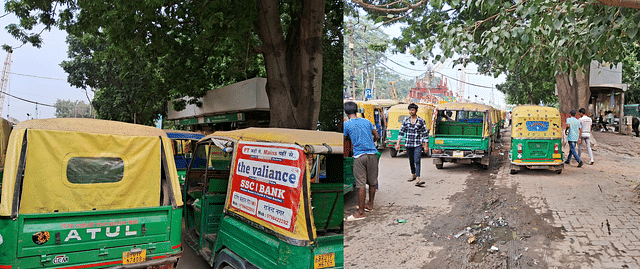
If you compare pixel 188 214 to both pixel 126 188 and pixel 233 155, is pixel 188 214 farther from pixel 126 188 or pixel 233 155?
pixel 233 155

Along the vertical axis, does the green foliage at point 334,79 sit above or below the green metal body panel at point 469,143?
above

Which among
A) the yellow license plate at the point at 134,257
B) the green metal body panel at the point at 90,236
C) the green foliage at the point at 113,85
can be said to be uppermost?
the green foliage at the point at 113,85

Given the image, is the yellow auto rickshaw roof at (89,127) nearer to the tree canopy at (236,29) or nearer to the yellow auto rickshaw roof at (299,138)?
the yellow auto rickshaw roof at (299,138)

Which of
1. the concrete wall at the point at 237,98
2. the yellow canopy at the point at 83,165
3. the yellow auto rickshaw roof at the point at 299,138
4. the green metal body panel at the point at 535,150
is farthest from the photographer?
the concrete wall at the point at 237,98

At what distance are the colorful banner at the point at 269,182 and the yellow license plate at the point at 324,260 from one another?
0.72 feet

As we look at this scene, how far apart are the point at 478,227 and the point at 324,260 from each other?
0.90 metres

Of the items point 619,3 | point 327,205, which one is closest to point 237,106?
point 327,205

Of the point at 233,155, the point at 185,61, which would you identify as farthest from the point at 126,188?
A: the point at 185,61

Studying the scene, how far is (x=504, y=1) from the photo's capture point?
1233 millimetres

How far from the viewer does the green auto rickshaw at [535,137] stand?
668cm

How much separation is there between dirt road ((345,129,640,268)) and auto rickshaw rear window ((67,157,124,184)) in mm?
2372

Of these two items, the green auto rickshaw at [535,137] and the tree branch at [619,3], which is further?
the green auto rickshaw at [535,137]

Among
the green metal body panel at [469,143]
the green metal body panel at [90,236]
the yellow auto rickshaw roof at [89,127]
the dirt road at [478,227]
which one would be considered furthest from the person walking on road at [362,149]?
the yellow auto rickshaw roof at [89,127]

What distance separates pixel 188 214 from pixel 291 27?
10.6 feet
